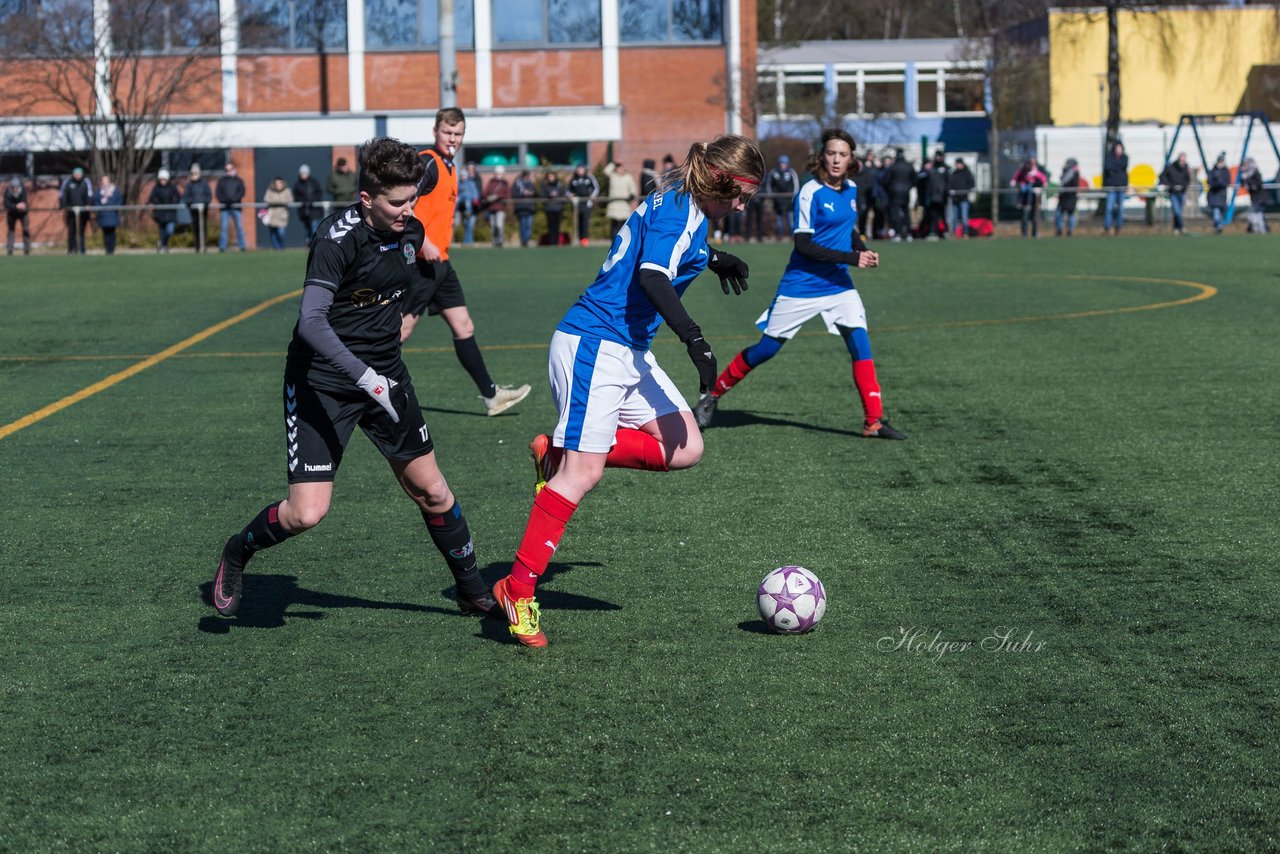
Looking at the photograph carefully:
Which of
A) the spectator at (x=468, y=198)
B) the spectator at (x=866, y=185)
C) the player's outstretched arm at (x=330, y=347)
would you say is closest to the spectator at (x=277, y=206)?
the spectator at (x=468, y=198)

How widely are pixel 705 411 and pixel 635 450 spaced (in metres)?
4.53

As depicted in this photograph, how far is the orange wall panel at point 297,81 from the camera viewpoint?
149ft

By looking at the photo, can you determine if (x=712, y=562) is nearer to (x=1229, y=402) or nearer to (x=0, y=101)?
(x=1229, y=402)

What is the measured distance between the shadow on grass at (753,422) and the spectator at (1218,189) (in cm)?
2619

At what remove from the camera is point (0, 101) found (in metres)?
44.4

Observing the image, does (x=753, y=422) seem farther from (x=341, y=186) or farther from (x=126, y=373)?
(x=341, y=186)

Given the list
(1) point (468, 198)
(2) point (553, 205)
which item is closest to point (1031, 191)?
(2) point (553, 205)

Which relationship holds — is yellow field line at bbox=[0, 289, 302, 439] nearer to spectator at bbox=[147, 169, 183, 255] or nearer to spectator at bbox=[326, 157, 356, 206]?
spectator at bbox=[326, 157, 356, 206]

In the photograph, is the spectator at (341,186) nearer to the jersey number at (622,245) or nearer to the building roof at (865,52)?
the jersey number at (622,245)

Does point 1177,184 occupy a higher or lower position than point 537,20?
lower

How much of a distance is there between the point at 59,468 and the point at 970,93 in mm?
60462

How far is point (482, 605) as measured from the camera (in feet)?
20.2

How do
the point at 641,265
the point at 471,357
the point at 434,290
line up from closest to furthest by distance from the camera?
1. the point at 641,265
2. the point at 434,290
3. the point at 471,357

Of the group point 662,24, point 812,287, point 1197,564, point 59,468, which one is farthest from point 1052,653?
point 662,24
